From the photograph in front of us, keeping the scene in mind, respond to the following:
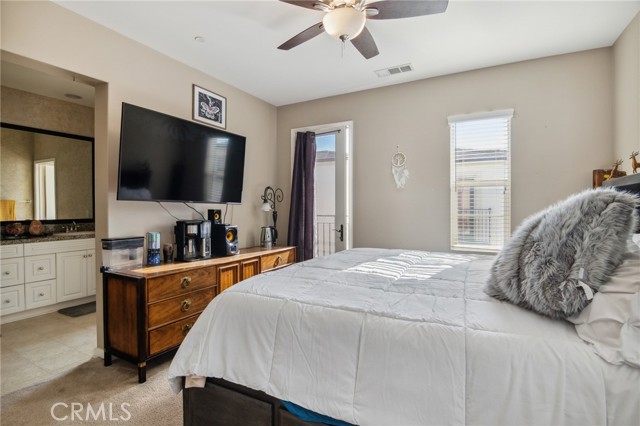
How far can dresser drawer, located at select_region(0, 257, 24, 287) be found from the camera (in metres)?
3.27

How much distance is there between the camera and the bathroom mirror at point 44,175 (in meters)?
3.66

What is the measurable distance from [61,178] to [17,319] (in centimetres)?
180

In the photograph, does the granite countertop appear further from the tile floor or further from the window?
the window

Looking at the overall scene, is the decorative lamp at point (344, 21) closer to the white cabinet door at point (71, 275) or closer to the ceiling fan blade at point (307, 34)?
the ceiling fan blade at point (307, 34)

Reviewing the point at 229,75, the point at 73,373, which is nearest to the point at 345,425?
the point at 73,373

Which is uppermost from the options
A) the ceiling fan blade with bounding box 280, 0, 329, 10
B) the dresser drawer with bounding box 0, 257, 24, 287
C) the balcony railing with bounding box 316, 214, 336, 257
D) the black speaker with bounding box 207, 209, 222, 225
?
the ceiling fan blade with bounding box 280, 0, 329, 10

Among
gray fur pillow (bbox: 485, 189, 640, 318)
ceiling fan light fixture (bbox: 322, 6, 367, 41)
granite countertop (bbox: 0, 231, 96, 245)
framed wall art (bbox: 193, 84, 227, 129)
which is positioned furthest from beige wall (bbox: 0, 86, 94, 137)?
gray fur pillow (bbox: 485, 189, 640, 318)

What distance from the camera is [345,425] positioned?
1.17 m

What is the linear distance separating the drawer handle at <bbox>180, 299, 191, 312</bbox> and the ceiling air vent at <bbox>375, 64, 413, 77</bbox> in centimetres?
300

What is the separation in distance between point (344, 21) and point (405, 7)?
39 centimetres

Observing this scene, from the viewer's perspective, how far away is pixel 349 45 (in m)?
2.83

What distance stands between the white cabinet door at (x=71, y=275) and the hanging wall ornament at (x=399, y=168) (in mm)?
4134

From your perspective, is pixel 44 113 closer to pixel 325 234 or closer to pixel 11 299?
pixel 11 299

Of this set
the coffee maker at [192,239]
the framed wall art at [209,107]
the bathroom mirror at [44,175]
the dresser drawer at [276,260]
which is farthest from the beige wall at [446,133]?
the bathroom mirror at [44,175]
